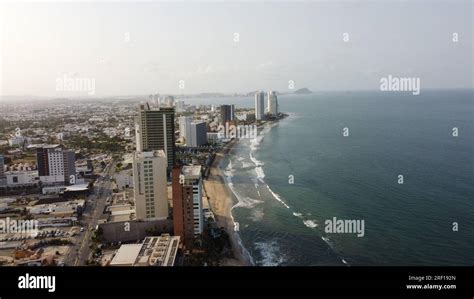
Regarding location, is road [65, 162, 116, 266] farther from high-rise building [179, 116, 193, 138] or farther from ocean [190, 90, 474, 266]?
high-rise building [179, 116, 193, 138]

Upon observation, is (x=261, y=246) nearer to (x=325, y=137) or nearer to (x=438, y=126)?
(x=325, y=137)

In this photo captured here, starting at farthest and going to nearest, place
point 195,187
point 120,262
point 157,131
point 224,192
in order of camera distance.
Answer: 1. point 157,131
2. point 224,192
3. point 195,187
4. point 120,262

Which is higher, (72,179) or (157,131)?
(157,131)

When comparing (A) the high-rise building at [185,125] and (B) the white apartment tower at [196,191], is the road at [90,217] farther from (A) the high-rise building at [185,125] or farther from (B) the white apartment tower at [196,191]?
(A) the high-rise building at [185,125]

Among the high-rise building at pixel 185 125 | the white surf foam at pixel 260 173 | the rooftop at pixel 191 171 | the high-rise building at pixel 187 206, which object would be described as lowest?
the white surf foam at pixel 260 173

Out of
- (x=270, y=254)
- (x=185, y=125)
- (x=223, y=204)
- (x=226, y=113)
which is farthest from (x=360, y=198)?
(x=226, y=113)

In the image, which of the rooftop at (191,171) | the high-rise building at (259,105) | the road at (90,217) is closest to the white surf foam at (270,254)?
the rooftop at (191,171)

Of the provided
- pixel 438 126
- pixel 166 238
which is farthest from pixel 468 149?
pixel 166 238
